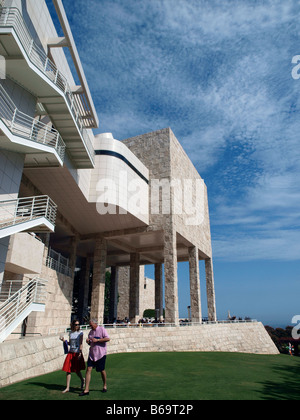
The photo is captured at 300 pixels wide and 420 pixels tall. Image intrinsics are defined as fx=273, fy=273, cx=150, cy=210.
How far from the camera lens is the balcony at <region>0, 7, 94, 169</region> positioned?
9.84 metres

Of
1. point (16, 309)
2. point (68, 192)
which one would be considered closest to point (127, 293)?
point (68, 192)

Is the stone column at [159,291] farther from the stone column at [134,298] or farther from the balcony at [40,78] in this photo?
the balcony at [40,78]

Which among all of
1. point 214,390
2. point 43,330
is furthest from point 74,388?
point 43,330

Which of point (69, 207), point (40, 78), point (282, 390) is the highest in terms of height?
point (40, 78)

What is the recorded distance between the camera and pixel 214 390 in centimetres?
629

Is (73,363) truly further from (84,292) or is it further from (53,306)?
(84,292)

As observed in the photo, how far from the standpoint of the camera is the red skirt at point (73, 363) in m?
5.96

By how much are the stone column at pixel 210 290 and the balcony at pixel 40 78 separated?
1032 inches

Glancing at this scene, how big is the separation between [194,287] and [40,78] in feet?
83.1

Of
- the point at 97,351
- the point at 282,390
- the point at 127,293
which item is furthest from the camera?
the point at 127,293

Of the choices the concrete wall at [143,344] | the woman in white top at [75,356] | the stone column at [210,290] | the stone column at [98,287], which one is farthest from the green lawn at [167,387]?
the stone column at [210,290]

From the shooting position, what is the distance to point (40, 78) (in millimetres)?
11555
